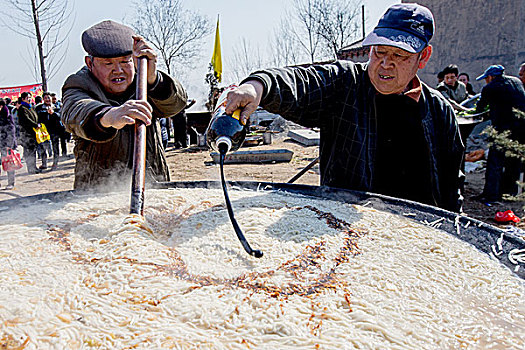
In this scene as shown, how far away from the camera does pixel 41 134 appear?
11.1 metres

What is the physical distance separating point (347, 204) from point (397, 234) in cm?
52

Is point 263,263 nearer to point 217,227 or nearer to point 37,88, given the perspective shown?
point 217,227

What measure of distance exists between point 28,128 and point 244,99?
11.2 meters

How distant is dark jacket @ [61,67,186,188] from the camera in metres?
2.79

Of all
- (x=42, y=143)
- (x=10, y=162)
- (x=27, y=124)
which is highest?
(x=27, y=124)

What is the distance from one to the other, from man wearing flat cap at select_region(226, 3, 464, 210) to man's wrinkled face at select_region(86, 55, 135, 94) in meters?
1.38

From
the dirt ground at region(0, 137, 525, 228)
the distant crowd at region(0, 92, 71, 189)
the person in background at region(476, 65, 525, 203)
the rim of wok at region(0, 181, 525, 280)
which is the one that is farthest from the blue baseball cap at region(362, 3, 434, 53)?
the distant crowd at region(0, 92, 71, 189)

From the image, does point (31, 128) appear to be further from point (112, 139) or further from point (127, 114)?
point (127, 114)

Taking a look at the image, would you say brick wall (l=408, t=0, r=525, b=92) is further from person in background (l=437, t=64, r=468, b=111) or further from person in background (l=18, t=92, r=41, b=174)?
person in background (l=18, t=92, r=41, b=174)

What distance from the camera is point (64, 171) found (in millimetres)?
11258

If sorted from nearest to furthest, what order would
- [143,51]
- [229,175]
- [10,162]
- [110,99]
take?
[143,51], [110,99], [10,162], [229,175]

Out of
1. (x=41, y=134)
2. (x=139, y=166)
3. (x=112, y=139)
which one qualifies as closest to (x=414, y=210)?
(x=139, y=166)

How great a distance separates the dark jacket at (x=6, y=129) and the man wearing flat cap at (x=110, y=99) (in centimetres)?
918

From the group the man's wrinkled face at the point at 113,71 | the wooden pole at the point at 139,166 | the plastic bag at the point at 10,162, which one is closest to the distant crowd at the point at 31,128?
the plastic bag at the point at 10,162
